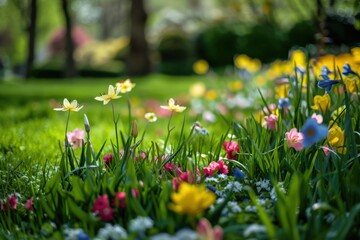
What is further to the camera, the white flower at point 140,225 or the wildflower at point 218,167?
the wildflower at point 218,167

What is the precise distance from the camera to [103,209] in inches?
68.9

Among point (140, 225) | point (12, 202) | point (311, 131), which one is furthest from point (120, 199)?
point (311, 131)

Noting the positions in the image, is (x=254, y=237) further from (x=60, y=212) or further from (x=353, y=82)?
(x=353, y=82)

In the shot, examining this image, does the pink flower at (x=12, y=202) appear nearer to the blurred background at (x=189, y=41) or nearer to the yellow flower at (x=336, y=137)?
the yellow flower at (x=336, y=137)

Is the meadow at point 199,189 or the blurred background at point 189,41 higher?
the meadow at point 199,189

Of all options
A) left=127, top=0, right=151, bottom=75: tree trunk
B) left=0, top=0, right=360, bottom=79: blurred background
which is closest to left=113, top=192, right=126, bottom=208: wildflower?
left=0, top=0, right=360, bottom=79: blurred background

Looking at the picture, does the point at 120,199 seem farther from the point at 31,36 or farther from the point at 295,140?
the point at 31,36

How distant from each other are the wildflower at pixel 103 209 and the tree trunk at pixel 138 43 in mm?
14182

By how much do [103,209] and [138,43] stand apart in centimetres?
1479

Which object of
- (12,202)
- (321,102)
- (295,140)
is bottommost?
(12,202)

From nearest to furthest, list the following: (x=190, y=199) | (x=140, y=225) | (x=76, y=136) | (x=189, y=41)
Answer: (x=190, y=199)
(x=140, y=225)
(x=76, y=136)
(x=189, y=41)

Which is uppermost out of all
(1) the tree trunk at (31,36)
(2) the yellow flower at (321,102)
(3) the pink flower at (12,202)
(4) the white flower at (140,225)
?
(2) the yellow flower at (321,102)

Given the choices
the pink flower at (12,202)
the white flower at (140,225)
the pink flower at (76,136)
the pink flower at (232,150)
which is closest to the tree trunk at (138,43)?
the pink flower at (76,136)

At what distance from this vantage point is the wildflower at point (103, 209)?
175 centimetres
